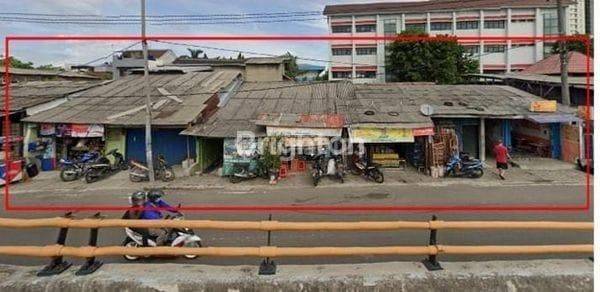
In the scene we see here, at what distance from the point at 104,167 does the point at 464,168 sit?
12.4 m

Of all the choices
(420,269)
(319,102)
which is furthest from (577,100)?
(420,269)

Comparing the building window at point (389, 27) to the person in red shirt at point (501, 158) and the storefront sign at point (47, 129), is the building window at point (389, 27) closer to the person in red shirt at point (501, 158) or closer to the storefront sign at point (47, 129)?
the person in red shirt at point (501, 158)

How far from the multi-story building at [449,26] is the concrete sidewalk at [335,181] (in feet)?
105

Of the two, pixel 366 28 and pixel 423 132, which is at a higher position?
pixel 366 28

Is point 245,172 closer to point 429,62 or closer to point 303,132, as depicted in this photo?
point 303,132

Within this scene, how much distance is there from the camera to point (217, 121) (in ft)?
51.8

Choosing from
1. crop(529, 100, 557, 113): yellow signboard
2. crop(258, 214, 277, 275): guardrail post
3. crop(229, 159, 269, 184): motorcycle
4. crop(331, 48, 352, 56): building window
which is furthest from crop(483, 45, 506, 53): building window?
crop(258, 214, 277, 275): guardrail post

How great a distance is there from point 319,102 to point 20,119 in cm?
1200

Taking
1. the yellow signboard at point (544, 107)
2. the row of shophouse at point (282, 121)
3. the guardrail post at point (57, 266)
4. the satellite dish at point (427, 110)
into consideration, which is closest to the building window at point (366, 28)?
the row of shophouse at point (282, 121)

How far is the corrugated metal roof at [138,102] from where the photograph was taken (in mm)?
15453

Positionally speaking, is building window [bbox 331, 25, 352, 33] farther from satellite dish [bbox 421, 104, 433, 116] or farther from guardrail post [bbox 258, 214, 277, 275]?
guardrail post [bbox 258, 214, 277, 275]

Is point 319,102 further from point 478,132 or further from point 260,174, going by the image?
point 478,132

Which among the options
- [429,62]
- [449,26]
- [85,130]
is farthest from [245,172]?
[449,26]

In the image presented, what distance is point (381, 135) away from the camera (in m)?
14.1
